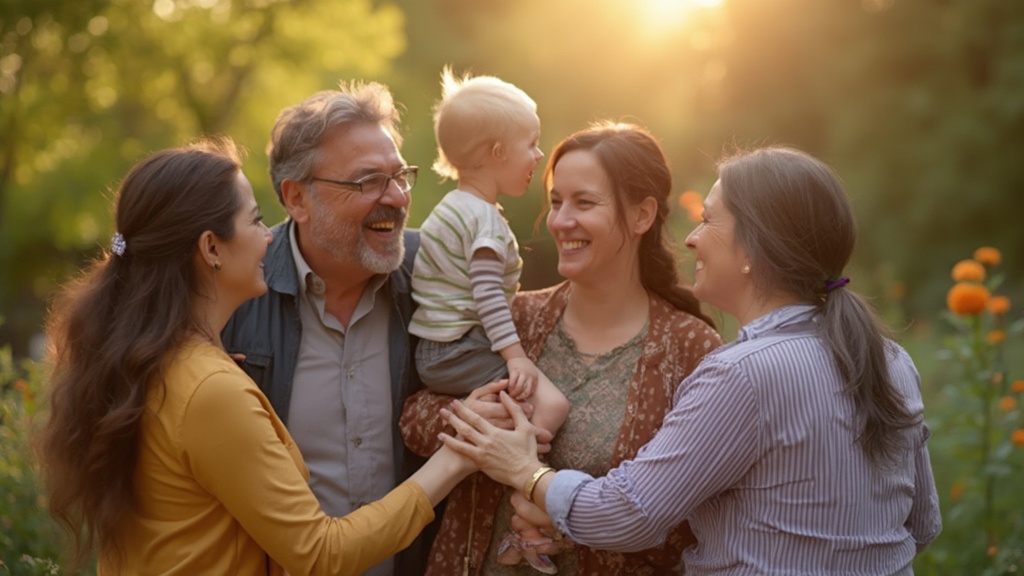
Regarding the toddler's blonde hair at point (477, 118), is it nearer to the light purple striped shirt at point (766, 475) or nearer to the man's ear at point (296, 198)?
the man's ear at point (296, 198)

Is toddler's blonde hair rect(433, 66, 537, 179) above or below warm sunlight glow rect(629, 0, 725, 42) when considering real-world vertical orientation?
above

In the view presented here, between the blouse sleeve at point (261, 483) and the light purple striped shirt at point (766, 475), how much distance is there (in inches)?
24.3

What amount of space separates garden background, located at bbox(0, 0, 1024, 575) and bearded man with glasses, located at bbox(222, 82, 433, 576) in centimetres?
1010

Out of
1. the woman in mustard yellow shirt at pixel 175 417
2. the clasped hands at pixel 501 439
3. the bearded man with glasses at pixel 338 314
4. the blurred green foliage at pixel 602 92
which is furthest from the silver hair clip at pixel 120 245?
the blurred green foliage at pixel 602 92

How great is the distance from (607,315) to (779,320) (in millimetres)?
829

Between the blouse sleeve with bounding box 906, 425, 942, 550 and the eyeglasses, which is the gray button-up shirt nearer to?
the eyeglasses

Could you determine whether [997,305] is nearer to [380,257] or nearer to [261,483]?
[380,257]

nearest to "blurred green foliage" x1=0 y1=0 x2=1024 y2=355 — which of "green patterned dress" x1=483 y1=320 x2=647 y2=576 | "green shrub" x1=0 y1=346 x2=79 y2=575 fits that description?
"green shrub" x1=0 y1=346 x2=79 y2=575

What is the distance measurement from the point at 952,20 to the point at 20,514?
18598 mm

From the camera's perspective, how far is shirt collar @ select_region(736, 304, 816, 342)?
252cm

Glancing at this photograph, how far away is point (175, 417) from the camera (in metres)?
2.46

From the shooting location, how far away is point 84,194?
57.7 feet

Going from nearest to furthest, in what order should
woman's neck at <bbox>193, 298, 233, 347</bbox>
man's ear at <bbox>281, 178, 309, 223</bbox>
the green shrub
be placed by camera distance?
1. woman's neck at <bbox>193, 298, 233, 347</bbox>
2. man's ear at <bbox>281, 178, 309, 223</bbox>
3. the green shrub

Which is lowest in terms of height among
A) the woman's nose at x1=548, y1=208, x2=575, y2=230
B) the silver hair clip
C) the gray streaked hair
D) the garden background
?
the garden background
